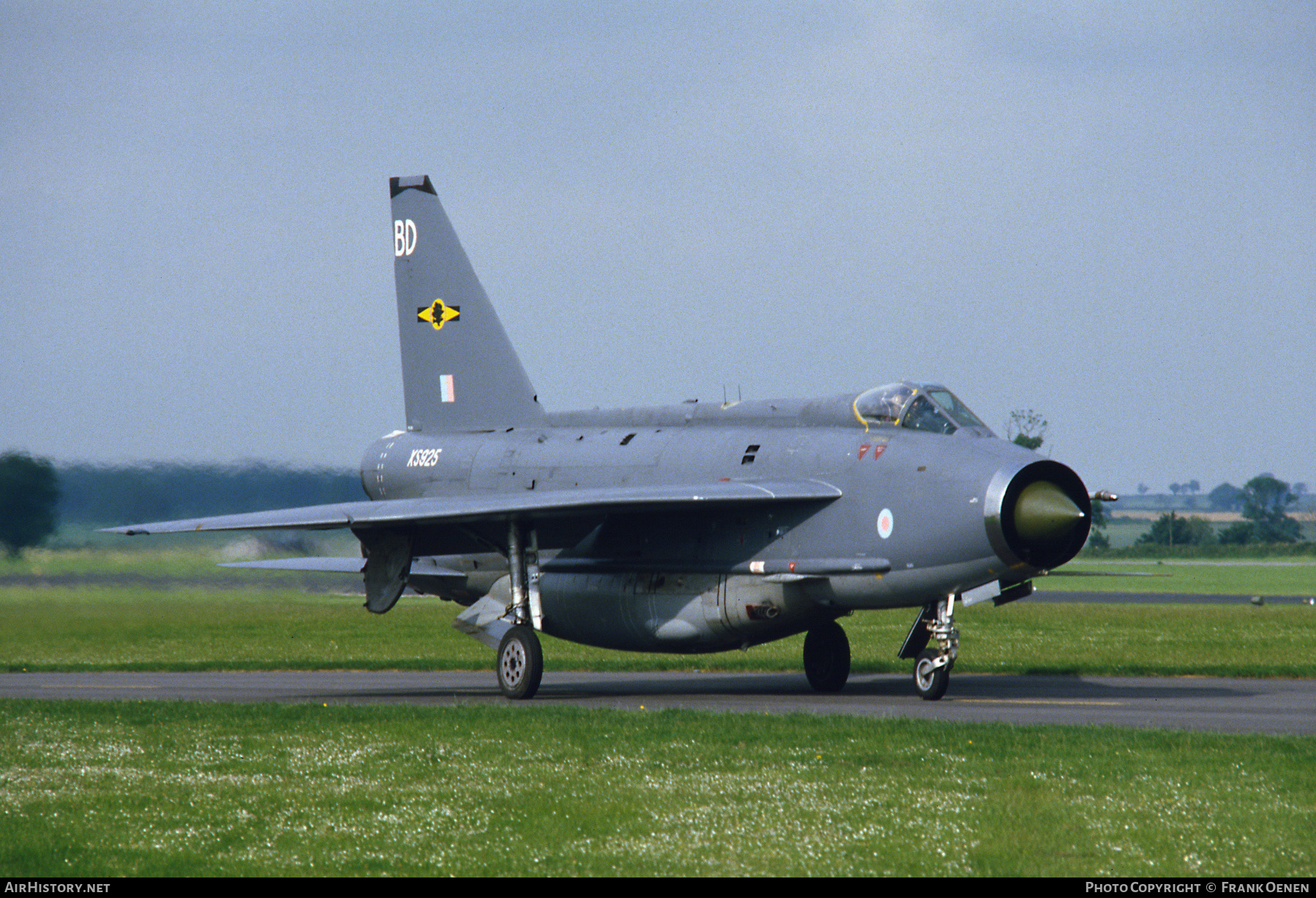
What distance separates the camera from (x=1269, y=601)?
45.7 m

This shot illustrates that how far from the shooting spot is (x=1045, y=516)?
52.7ft

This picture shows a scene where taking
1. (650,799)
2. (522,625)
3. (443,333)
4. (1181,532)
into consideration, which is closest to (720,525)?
(522,625)

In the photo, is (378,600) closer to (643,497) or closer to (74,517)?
(643,497)

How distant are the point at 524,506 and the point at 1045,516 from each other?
612cm

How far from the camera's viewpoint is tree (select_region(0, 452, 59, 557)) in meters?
27.0

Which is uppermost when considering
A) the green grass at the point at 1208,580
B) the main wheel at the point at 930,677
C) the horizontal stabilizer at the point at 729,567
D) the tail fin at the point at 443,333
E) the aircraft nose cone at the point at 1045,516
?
the tail fin at the point at 443,333

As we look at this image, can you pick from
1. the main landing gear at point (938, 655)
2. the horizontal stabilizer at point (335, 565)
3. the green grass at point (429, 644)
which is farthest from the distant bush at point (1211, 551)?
the main landing gear at point (938, 655)

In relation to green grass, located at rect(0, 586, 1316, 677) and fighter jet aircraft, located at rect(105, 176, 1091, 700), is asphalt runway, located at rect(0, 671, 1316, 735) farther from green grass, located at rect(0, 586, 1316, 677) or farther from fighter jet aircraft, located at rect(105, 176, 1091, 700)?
green grass, located at rect(0, 586, 1316, 677)

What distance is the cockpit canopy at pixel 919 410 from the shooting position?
17.7 m

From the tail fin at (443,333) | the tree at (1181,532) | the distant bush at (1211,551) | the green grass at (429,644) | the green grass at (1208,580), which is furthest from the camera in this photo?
the tree at (1181,532)

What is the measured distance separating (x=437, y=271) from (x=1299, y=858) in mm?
18162

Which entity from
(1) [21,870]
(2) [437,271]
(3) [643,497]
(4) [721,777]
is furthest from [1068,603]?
(1) [21,870]

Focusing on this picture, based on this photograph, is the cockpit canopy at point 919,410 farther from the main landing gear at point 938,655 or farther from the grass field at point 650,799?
the grass field at point 650,799

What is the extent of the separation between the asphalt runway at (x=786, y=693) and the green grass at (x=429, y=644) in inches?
56.9
